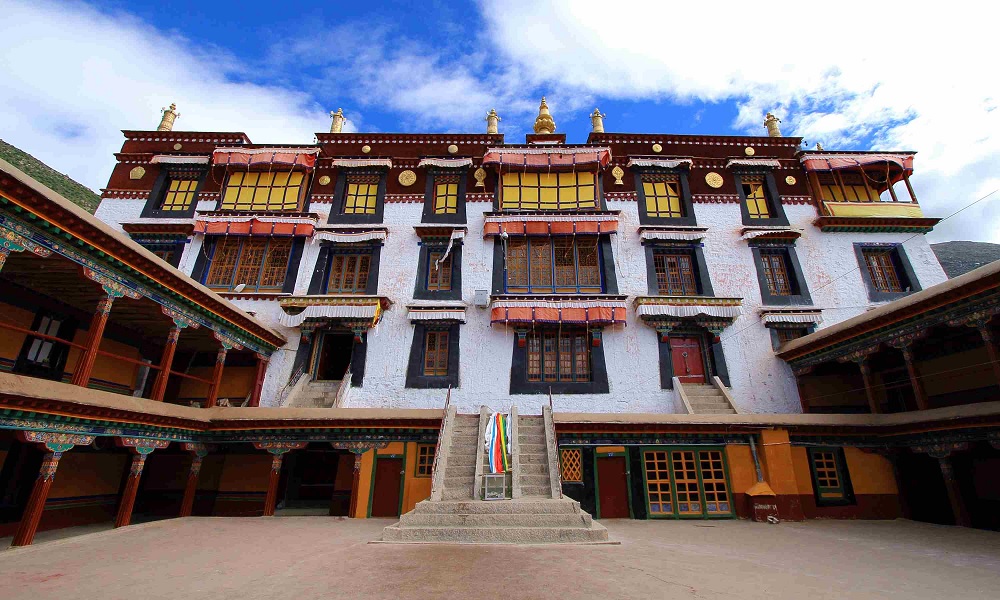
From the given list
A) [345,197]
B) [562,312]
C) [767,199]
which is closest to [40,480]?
[345,197]

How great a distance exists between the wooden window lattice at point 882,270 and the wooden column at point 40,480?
81.8 ft

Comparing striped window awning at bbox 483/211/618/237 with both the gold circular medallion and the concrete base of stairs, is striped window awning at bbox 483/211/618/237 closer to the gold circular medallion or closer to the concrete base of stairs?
the gold circular medallion

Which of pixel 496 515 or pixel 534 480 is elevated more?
pixel 534 480

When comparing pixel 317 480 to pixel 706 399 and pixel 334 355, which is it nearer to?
pixel 334 355

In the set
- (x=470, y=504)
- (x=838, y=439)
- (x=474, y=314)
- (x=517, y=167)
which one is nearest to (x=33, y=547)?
(x=470, y=504)

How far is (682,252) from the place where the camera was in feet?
57.4

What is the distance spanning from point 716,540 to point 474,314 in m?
10.2

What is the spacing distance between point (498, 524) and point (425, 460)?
4.46 meters

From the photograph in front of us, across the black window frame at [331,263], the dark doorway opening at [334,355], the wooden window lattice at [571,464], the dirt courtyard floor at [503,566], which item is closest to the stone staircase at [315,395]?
the dark doorway opening at [334,355]

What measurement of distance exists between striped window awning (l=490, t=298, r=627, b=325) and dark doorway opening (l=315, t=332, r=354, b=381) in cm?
597

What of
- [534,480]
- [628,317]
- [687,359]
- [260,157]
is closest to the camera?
[534,480]

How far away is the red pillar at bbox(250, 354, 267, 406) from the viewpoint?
48.9 ft

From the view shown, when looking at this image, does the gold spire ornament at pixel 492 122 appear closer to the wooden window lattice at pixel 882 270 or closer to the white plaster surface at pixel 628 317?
the white plaster surface at pixel 628 317

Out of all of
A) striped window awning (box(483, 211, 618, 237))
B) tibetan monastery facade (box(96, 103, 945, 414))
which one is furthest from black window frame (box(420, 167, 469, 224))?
striped window awning (box(483, 211, 618, 237))
